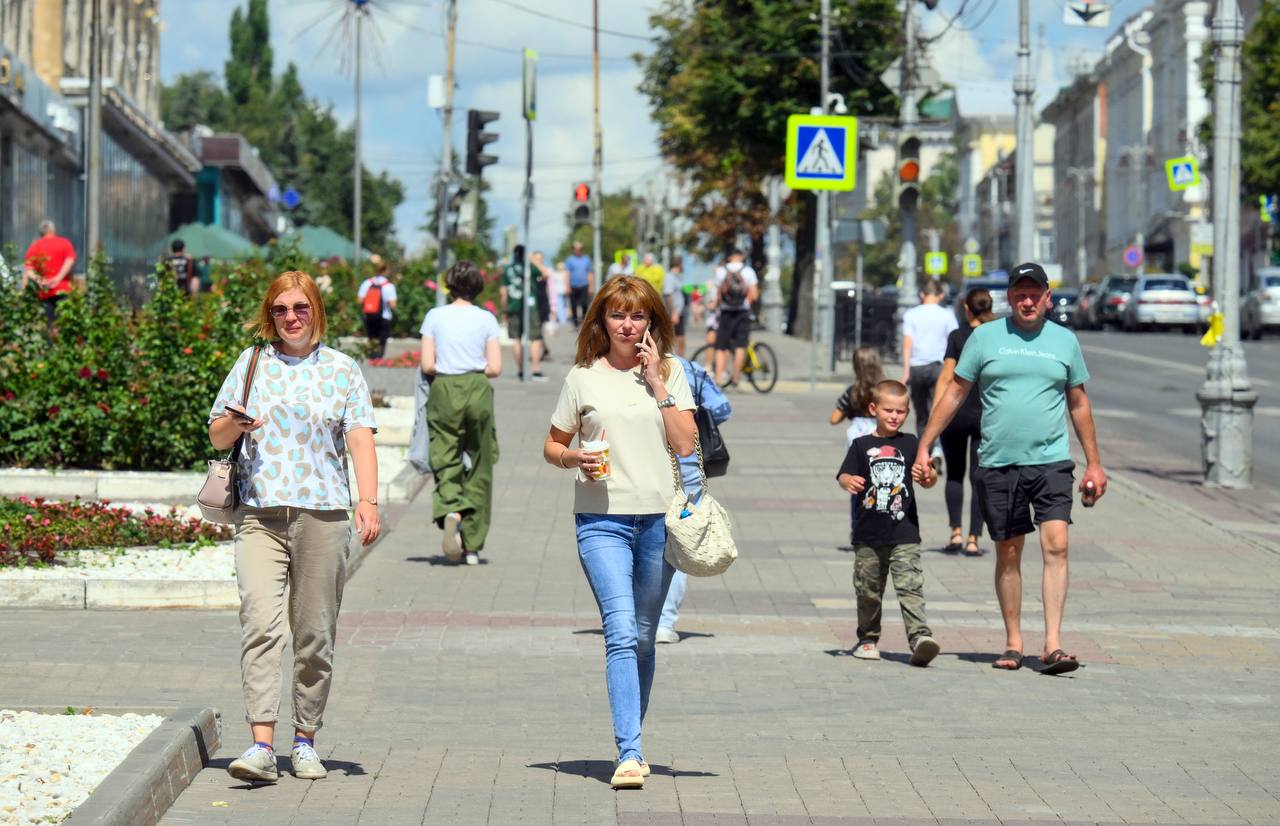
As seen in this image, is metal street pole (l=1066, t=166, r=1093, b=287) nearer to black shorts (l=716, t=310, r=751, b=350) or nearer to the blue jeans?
black shorts (l=716, t=310, r=751, b=350)

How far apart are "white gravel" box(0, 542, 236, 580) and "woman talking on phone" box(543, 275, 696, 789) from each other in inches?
162

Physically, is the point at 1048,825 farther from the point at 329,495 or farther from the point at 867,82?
the point at 867,82

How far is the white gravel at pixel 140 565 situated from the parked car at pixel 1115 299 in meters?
52.7

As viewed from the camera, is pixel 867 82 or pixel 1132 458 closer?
pixel 1132 458

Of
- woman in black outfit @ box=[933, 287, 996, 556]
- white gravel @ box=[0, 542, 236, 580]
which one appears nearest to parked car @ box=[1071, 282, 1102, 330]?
woman in black outfit @ box=[933, 287, 996, 556]

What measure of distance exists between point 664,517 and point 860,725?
5.20 ft

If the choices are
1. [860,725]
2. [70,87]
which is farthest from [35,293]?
[70,87]

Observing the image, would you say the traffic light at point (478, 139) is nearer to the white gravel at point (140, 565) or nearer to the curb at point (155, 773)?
the white gravel at point (140, 565)

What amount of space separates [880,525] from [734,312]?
16.9 m

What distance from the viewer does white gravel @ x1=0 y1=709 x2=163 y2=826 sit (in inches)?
231

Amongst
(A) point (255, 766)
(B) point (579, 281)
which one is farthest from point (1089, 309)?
(A) point (255, 766)

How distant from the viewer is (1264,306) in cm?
5206

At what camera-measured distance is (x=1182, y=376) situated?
34.6m

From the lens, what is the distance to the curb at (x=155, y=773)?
18.7ft
